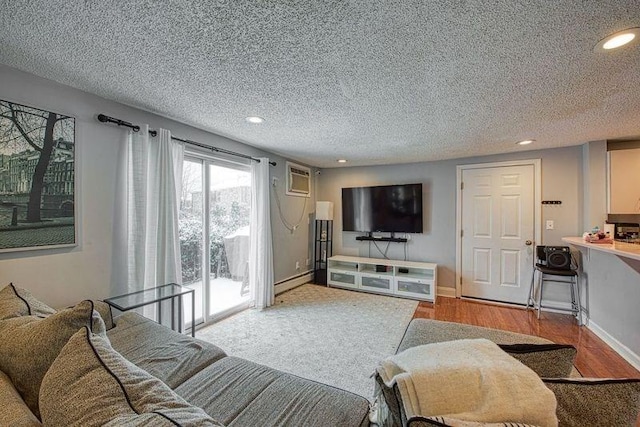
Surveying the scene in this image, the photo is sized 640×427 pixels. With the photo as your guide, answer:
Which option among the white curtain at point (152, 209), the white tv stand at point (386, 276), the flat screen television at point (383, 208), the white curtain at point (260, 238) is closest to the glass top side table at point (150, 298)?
the white curtain at point (152, 209)

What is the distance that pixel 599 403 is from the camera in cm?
72

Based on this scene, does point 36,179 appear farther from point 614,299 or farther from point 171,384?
point 614,299

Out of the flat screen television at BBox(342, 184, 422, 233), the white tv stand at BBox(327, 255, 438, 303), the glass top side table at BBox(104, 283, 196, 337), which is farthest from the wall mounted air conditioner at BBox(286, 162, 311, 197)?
the glass top side table at BBox(104, 283, 196, 337)

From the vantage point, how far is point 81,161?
2.02m

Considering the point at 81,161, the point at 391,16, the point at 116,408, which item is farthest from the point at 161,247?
the point at 391,16

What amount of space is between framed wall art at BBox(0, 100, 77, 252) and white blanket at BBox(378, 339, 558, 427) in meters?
2.37

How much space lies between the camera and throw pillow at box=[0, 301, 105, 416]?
3.03ft

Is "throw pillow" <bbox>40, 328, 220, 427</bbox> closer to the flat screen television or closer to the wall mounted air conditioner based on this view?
the wall mounted air conditioner

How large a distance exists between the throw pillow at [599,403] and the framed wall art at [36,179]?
9.18ft

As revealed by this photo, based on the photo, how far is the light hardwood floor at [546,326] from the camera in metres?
2.36

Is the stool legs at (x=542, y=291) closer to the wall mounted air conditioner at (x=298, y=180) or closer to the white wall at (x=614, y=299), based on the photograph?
the white wall at (x=614, y=299)

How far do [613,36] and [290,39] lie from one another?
1630mm

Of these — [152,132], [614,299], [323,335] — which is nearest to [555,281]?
[614,299]

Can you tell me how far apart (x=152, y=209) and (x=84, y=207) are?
470 mm
